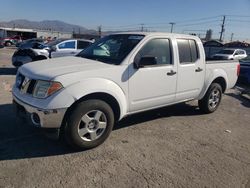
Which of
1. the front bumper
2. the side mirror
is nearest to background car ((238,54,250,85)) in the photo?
the side mirror

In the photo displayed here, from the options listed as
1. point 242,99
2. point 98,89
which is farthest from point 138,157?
point 242,99

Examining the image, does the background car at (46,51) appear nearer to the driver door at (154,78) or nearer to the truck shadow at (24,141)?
the truck shadow at (24,141)

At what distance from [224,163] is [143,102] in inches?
63.6

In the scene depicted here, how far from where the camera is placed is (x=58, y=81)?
366 cm

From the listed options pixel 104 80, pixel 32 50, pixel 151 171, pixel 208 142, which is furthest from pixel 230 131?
pixel 32 50

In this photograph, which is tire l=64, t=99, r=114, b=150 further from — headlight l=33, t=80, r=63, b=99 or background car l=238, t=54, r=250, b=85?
background car l=238, t=54, r=250, b=85

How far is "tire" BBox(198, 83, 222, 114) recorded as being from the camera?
6277 mm

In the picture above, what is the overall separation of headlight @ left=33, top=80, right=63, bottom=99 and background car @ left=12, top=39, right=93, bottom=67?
820cm

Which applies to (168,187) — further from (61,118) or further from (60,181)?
(61,118)

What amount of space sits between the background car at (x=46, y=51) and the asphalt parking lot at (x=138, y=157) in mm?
6408

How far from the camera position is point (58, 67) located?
13.5 feet

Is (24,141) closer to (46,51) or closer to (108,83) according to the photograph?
(108,83)

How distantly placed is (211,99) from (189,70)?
138 centimetres

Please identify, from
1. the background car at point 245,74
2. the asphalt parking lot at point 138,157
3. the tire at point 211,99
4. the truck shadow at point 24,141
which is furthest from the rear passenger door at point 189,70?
the background car at point 245,74
